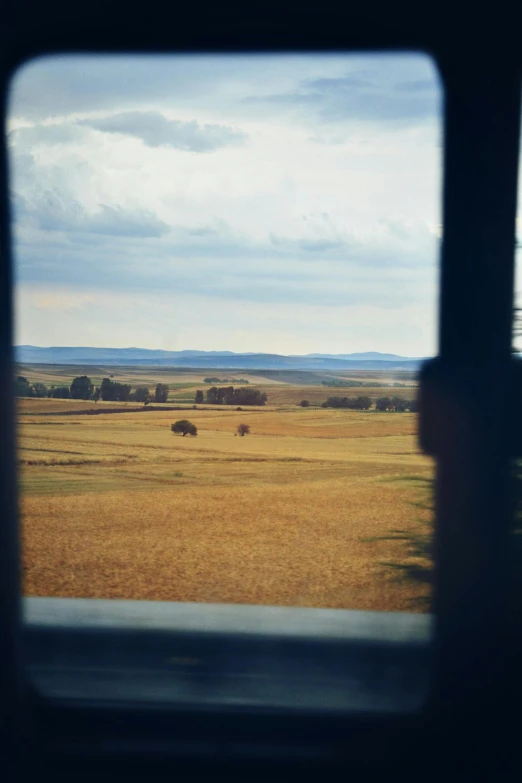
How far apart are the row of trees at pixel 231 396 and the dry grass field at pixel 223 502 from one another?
6.8 inches

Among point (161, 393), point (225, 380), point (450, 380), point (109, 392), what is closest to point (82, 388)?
point (109, 392)

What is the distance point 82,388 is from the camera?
19.3 feet

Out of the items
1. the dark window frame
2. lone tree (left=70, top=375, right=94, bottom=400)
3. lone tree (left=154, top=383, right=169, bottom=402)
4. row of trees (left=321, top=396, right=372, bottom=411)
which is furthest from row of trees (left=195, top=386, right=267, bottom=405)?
the dark window frame

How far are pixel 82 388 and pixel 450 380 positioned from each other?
4.39 metres

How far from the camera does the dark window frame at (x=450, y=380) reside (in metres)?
1.86

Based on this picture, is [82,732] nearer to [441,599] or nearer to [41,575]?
[41,575]

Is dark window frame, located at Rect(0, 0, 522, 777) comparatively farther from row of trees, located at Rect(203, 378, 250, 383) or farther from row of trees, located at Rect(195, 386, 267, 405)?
row of trees, located at Rect(195, 386, 267, 405)

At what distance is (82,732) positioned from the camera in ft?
6.72

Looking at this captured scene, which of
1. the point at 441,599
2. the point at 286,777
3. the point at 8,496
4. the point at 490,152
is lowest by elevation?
the point at 286,777

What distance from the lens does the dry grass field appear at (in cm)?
253

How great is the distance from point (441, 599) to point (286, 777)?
0.60m

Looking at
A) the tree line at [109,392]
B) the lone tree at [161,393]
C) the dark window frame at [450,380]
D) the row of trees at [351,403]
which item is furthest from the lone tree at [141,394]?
the dark window frame at [450,380]

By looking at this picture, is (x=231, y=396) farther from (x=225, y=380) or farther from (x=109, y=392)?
(x=109, y=392)

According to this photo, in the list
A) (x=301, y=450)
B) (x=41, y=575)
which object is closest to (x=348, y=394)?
(x=41, y=575)
